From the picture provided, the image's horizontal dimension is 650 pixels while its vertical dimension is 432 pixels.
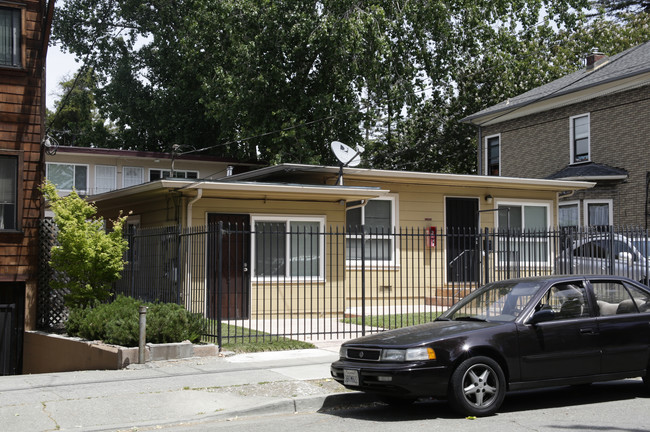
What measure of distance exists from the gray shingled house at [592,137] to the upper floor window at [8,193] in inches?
678

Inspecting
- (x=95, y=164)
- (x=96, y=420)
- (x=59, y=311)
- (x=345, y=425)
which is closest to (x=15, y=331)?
(x=59, y=311)

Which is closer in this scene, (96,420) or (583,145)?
(96,420)

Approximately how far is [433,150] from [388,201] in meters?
22.9

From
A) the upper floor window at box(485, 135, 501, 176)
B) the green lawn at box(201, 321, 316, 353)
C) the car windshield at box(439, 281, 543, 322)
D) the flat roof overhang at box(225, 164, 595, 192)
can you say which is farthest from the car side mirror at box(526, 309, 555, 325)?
the upper floor window at box(485, 135, 501, 176)

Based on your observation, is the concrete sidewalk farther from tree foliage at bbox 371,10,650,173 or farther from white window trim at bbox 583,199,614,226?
tree foliage at bbox 371,10,650,173

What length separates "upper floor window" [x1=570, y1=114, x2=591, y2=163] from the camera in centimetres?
2734

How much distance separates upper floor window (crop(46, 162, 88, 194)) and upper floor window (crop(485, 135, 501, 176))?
55.9 feet

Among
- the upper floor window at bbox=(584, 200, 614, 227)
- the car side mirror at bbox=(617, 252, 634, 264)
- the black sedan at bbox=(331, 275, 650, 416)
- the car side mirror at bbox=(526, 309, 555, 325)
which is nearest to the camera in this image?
the black sedan at bbox=(331, 275, 650, 416)

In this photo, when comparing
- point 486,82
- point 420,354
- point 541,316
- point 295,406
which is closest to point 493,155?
point 486,82

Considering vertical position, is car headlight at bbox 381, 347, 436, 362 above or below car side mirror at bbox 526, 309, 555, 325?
below

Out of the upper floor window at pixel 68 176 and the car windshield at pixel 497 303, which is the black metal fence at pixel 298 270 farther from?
the upper floor window at pixel 68 176

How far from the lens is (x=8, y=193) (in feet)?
53.3

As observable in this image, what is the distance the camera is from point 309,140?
3366 cm

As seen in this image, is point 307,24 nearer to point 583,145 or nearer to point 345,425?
point 583,145
